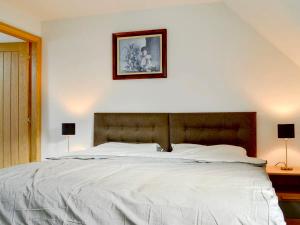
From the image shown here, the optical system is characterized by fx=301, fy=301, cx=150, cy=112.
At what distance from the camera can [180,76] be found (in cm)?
364

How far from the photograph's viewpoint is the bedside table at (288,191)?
2.79 m

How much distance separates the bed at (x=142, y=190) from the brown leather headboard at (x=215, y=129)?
339 millimetres

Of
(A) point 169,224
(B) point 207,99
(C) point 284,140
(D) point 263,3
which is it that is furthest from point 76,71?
(A) point 169,224

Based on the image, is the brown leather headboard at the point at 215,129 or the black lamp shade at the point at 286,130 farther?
the brown leather headboard at the point at 215,129

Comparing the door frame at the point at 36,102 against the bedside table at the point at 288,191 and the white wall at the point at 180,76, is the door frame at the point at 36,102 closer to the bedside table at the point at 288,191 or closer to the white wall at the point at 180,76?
the white wall at the point at 180,76

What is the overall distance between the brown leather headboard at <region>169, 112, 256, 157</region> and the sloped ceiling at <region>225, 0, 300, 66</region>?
2.60 feet

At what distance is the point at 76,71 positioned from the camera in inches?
159

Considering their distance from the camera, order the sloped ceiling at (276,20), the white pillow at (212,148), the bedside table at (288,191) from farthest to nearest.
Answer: the white pillow at (212,148) < the bedside table at (288,191) < the sloped ceiling at (276,20)

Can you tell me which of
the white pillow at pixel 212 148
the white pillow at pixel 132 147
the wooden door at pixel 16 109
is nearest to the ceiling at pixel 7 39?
the wooden door at pixel 16 109

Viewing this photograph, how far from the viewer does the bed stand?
1476mm

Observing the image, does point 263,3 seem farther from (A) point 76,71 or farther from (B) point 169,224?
(A) point 76,71

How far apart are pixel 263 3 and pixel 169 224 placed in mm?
2119

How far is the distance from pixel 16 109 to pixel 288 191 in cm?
346

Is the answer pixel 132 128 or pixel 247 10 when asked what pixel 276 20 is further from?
pixel 132 128
